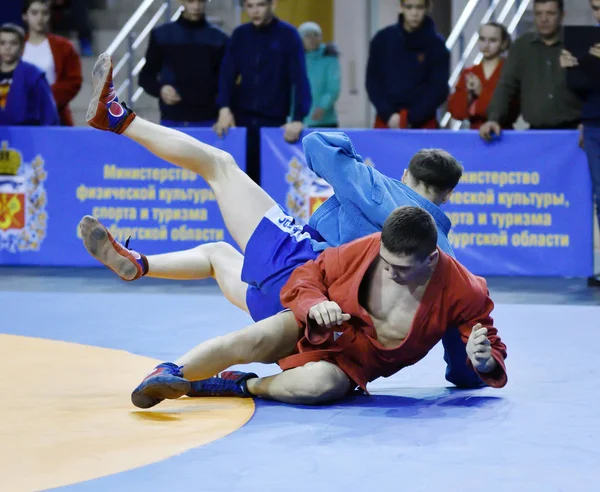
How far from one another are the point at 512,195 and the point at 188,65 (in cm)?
256

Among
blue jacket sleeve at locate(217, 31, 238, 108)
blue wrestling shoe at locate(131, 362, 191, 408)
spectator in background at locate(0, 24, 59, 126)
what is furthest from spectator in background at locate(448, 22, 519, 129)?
blue wrestling shoe at locate(131, 362, 191, 408)

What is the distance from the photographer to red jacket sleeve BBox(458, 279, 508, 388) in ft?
14.0

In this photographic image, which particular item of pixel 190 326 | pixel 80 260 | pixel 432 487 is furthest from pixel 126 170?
pixel 432 487

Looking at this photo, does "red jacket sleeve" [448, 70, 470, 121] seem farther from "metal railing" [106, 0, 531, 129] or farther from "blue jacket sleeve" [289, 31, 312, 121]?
"metal railing" [106, 0, 531, 129]

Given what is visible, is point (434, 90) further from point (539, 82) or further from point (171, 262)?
point (171, 262)

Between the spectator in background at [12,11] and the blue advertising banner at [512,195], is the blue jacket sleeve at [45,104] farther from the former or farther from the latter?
the spectator in background at [12,11]

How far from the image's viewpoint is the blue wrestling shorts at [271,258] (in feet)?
15.3

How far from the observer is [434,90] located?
325 inches

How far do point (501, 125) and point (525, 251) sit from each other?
94 centimetres

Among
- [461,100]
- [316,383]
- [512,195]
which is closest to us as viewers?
[316,383]

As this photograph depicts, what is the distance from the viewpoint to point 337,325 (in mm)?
4180

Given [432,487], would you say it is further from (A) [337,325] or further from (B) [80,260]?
(B) [80,260]

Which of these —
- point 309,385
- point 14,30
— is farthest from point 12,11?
point 309,385

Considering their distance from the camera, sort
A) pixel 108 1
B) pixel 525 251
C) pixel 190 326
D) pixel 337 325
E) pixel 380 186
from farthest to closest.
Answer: pixel 108 1 < pixel 525 251 < pixel 190 326 < pixel 380 186 < pixel 337 325
